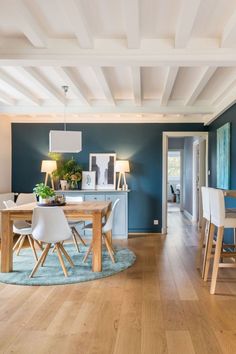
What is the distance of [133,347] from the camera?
2188 mm

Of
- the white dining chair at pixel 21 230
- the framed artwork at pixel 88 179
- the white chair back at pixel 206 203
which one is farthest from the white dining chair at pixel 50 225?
the framed artwork at pixel 88 179

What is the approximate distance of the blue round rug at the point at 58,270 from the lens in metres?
3.57

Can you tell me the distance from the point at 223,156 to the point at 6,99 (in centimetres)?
361

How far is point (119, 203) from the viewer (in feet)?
19.9

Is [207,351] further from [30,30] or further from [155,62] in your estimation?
[30,30]

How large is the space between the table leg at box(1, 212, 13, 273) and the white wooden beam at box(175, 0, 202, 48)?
2.77 metres

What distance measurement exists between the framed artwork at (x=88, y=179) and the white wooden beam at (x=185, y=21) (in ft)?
13.2

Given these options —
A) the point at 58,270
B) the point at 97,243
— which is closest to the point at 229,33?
the point at 97,243

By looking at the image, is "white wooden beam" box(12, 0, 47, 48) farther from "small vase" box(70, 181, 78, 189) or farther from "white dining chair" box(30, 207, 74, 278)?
"small vase" box(70, 181, 78, 189)

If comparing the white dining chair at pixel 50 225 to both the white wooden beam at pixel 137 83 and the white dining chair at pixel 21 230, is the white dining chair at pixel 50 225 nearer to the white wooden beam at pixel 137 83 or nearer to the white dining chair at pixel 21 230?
the white dining chair at pixel 21 230

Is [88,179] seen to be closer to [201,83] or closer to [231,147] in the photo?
[231,147]

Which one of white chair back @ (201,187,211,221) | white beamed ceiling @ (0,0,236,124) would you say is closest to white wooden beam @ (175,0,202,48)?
white beamed ceiling @ (0,0,236,124)

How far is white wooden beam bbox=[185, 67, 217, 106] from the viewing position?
11.7 feet

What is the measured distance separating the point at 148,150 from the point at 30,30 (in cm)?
434
